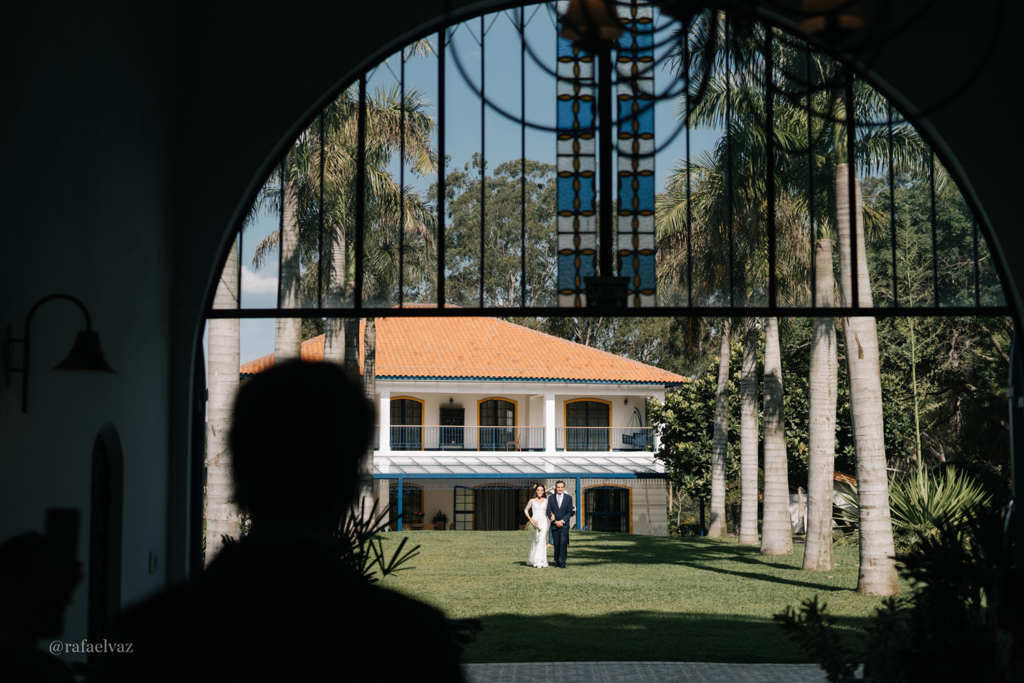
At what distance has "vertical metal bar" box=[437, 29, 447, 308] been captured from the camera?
6730mm

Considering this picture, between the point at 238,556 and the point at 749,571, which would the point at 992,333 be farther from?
the point at 238,556

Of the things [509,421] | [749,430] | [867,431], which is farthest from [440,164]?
[509,421]

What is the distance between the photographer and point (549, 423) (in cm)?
2775

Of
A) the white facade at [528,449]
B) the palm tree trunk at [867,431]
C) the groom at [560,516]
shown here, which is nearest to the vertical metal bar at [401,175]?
the palm tree trunk at [867,431]

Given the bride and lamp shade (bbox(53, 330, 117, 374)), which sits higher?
lamp shade (bbox(53, 330, 117, 374))

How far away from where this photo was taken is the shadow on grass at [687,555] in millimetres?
15461

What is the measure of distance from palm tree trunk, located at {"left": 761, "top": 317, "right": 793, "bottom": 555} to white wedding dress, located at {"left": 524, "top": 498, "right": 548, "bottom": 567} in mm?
4356

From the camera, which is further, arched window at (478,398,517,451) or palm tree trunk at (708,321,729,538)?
arched window at (478,398,517,451)

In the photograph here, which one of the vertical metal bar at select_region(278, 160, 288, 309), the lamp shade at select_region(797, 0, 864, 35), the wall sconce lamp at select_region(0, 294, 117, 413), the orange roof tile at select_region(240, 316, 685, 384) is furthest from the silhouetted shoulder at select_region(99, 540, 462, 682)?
the orange roof tile at select_region(240, 316, 685, 384)

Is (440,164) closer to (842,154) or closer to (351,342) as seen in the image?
(842,154)

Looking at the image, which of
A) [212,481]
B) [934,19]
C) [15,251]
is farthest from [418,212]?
[15,251]

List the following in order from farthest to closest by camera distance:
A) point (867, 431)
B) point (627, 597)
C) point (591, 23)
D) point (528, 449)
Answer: point (528, 449), point (627, 597), point (867, 431), point (591, 23)

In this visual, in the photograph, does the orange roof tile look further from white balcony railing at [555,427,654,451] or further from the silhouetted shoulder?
the silhouetted shoulder

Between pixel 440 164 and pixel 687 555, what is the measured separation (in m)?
13.1
